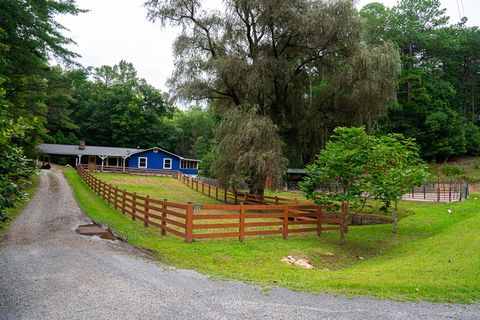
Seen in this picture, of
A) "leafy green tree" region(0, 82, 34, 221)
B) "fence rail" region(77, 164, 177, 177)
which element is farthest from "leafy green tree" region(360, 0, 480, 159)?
"leafy green tree" region(0, 82, 34, 221)

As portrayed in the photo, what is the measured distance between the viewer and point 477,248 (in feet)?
25.2

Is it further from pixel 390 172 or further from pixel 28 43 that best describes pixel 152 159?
pixel 390 172

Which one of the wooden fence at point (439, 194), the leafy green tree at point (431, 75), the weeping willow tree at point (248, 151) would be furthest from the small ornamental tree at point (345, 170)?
the leafy green tree at point (431, 75)

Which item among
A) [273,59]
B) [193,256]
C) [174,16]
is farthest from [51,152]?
[193,256]

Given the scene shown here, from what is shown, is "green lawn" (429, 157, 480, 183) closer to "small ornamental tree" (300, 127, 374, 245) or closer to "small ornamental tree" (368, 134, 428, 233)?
"small ornamental tree" (368, 134, 428, 233)

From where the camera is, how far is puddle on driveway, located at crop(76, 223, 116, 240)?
891cm

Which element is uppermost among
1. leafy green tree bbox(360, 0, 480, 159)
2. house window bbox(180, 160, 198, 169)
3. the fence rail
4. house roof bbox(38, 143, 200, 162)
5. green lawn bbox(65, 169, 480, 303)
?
leafy green tree bbox(360, 0, 480, 159)

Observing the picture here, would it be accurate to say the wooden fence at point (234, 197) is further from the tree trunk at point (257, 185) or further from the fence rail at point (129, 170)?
the fence rail at point (129, 170)

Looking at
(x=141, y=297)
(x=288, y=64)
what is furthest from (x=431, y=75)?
(x=141, y=297)

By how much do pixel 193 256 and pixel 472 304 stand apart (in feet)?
16.8

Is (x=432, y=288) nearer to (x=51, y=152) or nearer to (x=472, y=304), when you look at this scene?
(x=472, y=304)

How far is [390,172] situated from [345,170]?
2.07m

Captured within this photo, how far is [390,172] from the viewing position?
11.0m

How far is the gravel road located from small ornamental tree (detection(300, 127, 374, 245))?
5696mm
